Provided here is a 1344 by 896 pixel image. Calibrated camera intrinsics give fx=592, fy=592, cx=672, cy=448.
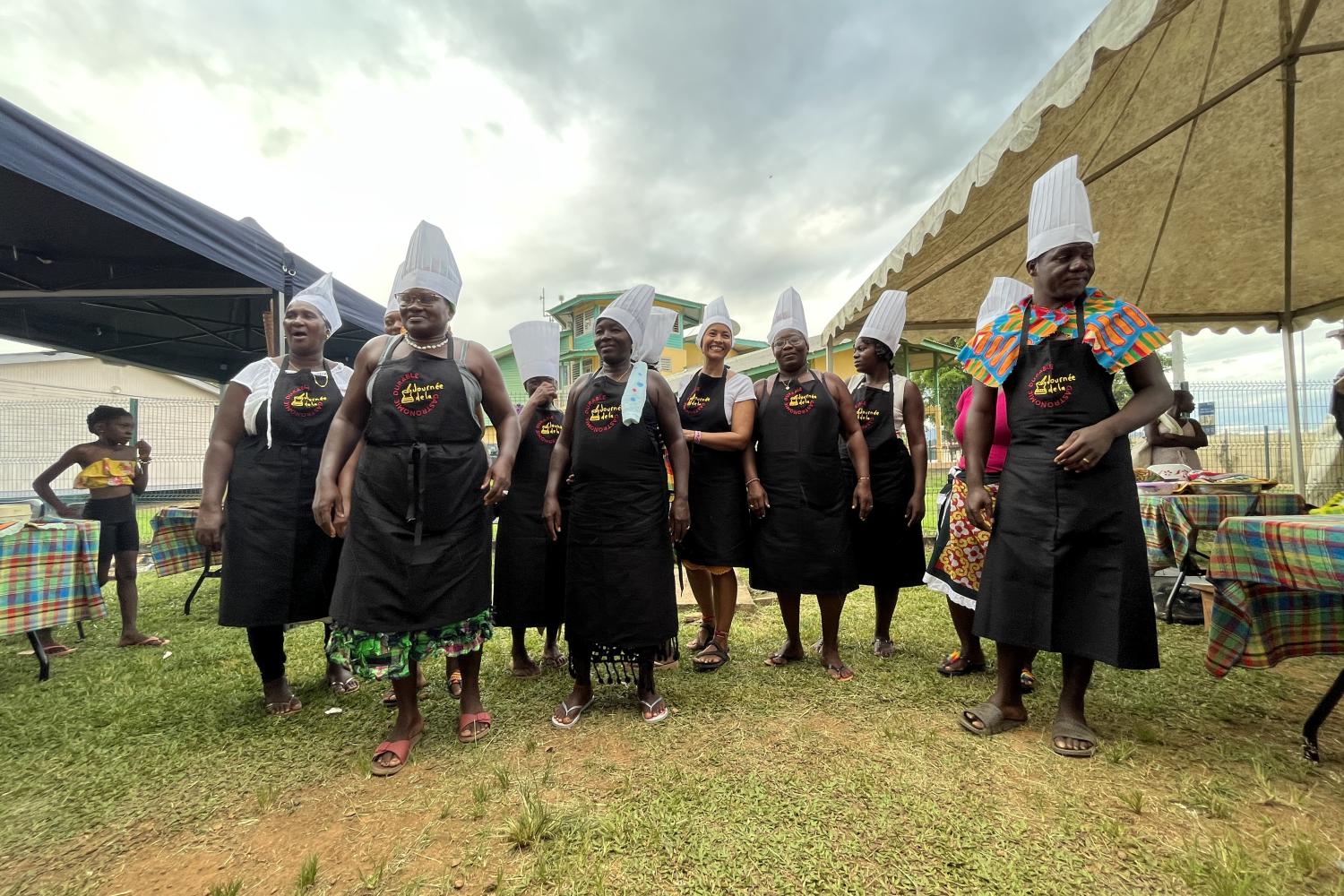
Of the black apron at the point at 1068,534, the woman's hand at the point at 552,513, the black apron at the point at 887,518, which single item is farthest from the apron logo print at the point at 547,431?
the black apron at the point at 1068,534

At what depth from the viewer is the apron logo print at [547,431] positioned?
11.8 ft

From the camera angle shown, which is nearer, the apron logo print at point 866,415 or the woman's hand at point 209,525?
the woman's hand at point 209,525

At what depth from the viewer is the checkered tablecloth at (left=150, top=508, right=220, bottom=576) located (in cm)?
528

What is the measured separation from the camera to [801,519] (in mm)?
3361

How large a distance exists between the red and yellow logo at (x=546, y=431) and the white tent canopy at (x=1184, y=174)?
A: 11.1 ft

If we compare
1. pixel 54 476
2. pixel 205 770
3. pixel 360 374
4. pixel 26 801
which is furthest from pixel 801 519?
pixel 54 476

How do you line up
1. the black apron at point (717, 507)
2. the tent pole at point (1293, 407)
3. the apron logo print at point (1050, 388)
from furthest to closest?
the tent pole at point (1293, 407), the black apron at point (717, 507), the apron logo print at point (1050, 388)

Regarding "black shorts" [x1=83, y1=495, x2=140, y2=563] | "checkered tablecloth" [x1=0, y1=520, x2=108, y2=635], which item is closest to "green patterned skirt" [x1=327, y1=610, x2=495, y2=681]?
"checkered tablecloth" [x1=0, y1=520, x2=108, y2=635]

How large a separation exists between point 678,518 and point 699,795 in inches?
49.4

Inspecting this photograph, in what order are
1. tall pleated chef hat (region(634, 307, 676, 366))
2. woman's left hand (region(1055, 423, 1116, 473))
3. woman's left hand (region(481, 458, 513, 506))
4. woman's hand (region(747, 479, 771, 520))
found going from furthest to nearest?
tall pleated chef hat (region(634, 307, 676, 366))
woman's hand (region(747, 479, 771, 520))
woman's left hand (region(481, 458, 513, 506))
woman's left hand (region(1055, 423, 1116, 473))

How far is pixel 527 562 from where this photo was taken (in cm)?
338

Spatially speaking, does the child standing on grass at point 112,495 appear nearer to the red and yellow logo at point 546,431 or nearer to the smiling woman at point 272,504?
the smiling woman at point 272,504

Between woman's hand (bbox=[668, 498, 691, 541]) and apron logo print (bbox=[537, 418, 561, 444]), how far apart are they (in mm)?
1006

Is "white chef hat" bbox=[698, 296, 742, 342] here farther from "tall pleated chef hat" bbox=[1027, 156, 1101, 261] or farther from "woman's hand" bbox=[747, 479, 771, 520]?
"tall pleated chef hat" bbox=[1027, 156, 1101, 261]
